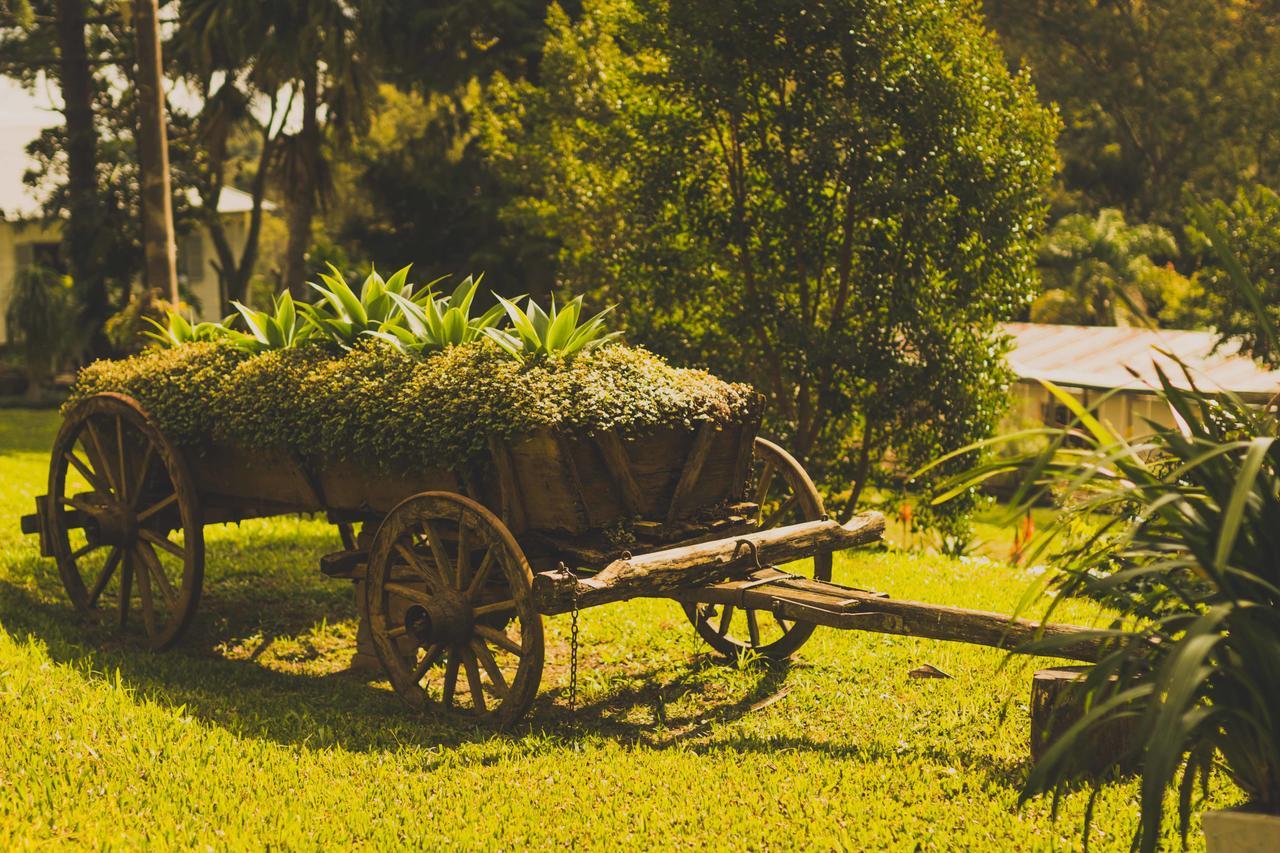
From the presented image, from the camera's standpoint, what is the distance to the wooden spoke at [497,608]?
545 centimetres

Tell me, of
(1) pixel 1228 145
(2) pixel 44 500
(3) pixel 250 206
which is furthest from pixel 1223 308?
(3) pixel 250 206

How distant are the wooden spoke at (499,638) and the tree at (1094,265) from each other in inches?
1098

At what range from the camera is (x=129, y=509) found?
7.25 meters

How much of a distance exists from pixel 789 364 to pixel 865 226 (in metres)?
1.37

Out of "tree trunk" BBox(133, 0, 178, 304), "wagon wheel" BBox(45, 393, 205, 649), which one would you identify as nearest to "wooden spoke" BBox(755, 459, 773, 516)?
"wagon wheel" BBox(45, 393, 205, 649)

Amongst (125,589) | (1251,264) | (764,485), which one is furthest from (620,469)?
(1251,264)

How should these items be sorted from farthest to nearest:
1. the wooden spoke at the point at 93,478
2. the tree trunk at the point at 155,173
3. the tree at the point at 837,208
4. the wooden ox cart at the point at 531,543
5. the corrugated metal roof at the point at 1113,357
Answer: the corrugated metal roof at the point at 1113,357, the tree trunk at the point at 155,173, the tree at the point at 837,208, the wooden spoke at the point at 93,478, the wooden ox cart at the point at 531,543

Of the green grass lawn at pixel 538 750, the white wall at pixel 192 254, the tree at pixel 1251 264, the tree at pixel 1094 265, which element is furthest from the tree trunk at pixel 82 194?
the tree at pixel 1094 265

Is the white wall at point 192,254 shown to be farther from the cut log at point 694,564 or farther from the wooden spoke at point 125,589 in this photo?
the cut log at point 694,564

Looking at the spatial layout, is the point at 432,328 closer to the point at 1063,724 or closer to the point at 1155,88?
the point at 1063,724

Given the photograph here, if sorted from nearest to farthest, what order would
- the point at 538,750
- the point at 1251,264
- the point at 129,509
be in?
the point at 538,750, the point at 129,509, the point at 1251,264

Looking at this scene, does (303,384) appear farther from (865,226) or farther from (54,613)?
(865,226)

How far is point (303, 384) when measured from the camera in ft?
20.7

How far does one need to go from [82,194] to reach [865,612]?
25.6 meters
